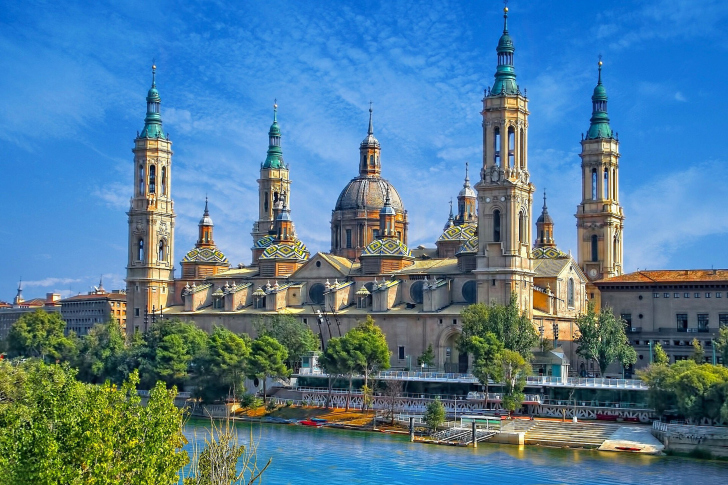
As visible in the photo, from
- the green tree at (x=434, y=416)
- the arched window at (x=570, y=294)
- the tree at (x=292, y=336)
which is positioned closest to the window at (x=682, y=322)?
the arched window at (x=570, y=294)

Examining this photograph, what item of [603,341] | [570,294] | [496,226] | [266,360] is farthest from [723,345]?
[266,360]

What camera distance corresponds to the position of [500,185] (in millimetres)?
85438

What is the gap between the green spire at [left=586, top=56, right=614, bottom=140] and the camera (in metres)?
101

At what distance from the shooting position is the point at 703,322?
86562mm

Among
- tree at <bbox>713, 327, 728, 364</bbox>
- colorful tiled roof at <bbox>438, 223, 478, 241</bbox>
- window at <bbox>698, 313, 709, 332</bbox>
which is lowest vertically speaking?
tree at <bbox>713, 327, 728, 364</bbox>

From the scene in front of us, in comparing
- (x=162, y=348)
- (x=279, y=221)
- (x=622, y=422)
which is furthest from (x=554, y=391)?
(x=279, y=221)

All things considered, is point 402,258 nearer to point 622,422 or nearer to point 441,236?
point 441,236

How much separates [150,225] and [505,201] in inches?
1563

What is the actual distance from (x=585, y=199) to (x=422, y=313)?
22472 millimetres

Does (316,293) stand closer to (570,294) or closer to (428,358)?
(428,358)

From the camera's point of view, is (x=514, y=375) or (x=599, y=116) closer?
(x=514, y=375)

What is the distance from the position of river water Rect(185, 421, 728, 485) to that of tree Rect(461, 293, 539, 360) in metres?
13.8

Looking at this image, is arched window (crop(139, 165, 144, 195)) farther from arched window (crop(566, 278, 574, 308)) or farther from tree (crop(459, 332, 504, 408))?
tree (crop(459, 332, 504, 408))

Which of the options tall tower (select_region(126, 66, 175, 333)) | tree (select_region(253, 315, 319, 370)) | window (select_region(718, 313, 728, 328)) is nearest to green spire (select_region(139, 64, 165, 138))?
tall tower (select_region(126, 66, 175, 333))
